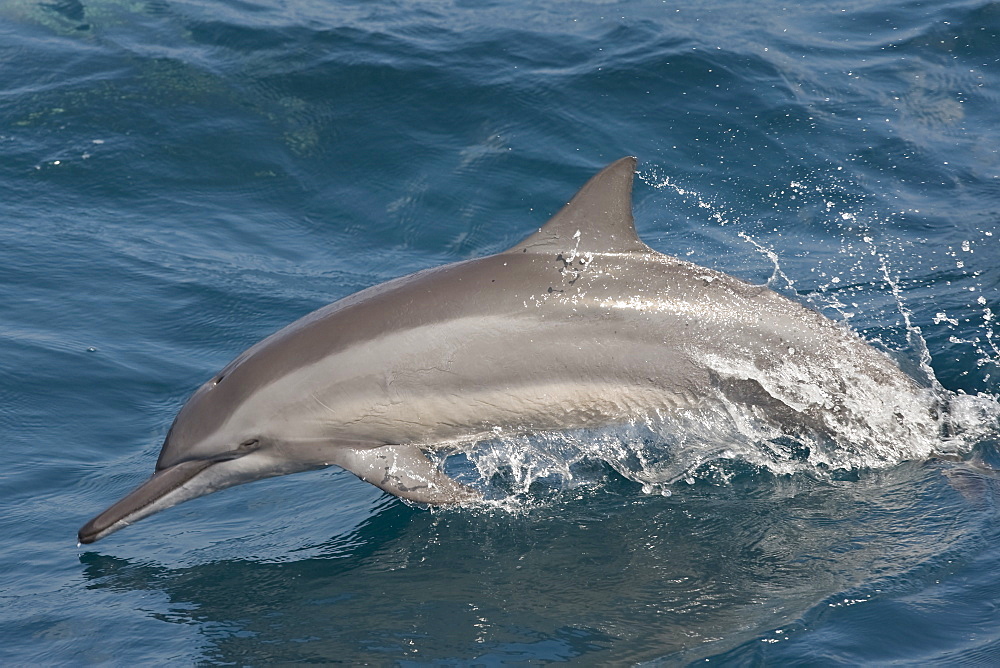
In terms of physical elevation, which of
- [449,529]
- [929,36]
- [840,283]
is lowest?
[449,529]

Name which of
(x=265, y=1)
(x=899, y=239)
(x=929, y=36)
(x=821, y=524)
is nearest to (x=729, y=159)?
(x=899, y=239)

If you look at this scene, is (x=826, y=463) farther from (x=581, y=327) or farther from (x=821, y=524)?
(x=581, y=327)

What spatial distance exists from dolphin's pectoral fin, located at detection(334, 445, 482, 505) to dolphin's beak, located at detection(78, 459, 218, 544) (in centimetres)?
77

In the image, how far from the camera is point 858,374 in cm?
623

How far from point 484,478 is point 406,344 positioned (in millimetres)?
1172

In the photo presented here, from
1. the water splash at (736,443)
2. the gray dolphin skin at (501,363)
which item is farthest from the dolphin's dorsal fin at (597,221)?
the water splash at (736,443)

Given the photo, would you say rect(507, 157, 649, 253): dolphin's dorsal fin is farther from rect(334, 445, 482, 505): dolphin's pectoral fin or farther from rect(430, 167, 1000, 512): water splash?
rect(334, 445, 482, 505): dolphin's pectoral fin

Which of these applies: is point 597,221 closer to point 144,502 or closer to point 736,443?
point 736,443

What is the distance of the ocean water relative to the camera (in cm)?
525

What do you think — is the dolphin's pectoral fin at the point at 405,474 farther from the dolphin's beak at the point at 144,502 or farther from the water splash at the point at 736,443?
the dolphin's beak at the point at 144,502

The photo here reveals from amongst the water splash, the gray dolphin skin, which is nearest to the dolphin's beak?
the gray dolphin skin

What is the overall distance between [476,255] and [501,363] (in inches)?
151

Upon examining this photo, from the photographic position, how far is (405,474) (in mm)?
5934

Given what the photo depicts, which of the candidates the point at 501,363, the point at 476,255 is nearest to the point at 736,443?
the point at 501,363
